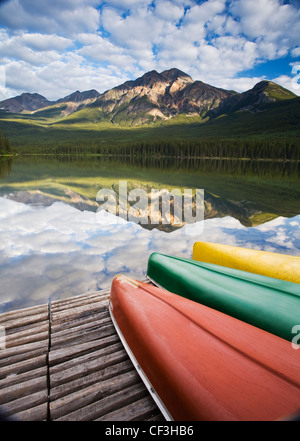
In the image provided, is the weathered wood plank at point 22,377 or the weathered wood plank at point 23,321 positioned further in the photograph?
the weathered wood plank at point 23,321

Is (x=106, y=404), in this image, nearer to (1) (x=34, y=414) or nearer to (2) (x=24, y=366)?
(1) (x=34, y=414)

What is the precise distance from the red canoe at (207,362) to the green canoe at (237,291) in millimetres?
433

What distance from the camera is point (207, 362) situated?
101 inches

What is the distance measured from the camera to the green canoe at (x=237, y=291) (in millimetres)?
3441

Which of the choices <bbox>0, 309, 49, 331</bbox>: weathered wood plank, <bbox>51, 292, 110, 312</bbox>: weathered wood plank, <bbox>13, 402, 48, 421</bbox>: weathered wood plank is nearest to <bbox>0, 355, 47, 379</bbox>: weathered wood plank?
<bbox>13, 402, 48, 421</bbox>: weathered wood plank

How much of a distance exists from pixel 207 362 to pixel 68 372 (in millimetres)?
1749

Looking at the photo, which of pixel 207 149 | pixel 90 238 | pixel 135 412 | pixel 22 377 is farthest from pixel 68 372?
pixel 207 149

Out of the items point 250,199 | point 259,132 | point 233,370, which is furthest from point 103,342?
point 259,132

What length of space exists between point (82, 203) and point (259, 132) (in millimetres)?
185971

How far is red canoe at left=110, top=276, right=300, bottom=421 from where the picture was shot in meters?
2.03

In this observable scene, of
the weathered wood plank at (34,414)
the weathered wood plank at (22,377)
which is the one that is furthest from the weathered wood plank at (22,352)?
the weathered wood plank at (34,414)

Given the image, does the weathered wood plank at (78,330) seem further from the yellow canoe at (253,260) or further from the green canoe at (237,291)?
the yellow canoe at (253,260)

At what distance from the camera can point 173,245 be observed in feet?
30.9
